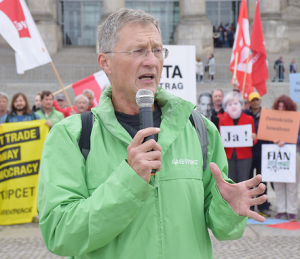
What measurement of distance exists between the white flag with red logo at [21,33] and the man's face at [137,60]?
19.6 feet

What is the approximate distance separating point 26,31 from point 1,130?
181cm

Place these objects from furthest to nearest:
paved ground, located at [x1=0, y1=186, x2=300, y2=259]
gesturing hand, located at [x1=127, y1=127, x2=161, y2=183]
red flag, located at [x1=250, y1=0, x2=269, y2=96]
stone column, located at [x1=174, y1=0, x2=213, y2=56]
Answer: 1. stone column, located at [x1=174, y1=0, x2=213, y2=56]
2. red flag, located at [x1=250, y1=0, x2=269, y2=96]
3. paved ground, located at [x1=0, y1=186, x2=300, y2=259]
4. gesturing hand, located at [x1=127, y1=127, x2=161, y2=183]

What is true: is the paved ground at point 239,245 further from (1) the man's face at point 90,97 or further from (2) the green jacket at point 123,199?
(2) the green jacket at point 123,199

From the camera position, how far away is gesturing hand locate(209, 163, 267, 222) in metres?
1.76

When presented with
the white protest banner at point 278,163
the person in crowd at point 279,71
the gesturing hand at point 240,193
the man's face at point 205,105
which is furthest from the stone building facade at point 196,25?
the gesturing hand at point 240,193

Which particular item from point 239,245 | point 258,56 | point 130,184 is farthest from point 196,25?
point 130,184

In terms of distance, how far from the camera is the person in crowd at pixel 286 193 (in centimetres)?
702

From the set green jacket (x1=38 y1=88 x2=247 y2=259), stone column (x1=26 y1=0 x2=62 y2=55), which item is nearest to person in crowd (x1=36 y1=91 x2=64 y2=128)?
green jacket (x1=38 y1=88 x2=247 y2=259)

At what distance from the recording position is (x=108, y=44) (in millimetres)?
1943

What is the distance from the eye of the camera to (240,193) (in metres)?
1.80

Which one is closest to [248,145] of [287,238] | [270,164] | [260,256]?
[270,164]

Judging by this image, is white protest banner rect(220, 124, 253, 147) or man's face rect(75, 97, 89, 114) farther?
man's face rect(75, 97, 89, 114)

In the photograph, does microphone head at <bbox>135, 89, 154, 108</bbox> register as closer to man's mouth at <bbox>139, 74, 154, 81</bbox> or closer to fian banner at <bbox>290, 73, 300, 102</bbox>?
man's mouth at <bbox>139, 74, 154, 81</bbox>

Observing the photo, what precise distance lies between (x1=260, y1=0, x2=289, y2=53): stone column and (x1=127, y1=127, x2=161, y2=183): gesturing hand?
2468 centimetres
